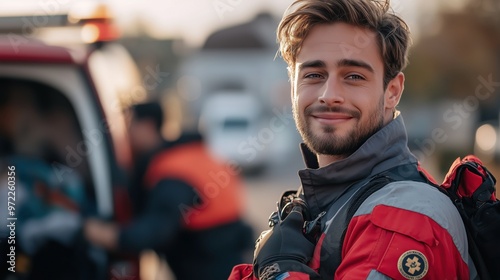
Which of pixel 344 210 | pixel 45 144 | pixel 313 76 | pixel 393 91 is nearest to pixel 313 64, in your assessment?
pixel 313 76

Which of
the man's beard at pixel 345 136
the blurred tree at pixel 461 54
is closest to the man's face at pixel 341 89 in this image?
the man's beard at pixel 345 136

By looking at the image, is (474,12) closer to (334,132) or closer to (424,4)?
(424,4)

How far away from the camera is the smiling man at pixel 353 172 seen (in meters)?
2.25

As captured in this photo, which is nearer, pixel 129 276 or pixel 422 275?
pixel 422 275

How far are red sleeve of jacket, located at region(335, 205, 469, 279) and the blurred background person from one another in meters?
2.47

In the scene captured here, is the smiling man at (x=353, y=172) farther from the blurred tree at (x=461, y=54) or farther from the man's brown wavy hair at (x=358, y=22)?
the blurred tree at (x=461, y=54)

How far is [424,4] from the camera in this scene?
1116 inches

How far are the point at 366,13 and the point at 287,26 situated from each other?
29 centimetres

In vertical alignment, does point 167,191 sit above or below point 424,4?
below

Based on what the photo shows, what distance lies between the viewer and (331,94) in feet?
8.41

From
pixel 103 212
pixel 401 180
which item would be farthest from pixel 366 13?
pixel 103 212

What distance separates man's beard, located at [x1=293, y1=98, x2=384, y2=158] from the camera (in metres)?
2.58

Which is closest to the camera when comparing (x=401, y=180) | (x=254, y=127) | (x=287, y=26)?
(x=401, y=180)

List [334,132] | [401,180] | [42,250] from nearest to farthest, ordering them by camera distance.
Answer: [401,180], [334,132], [42,250]
